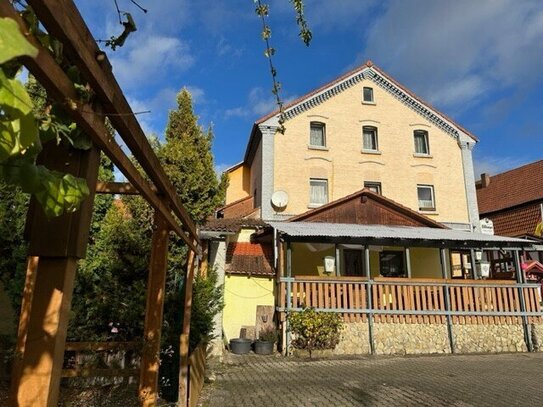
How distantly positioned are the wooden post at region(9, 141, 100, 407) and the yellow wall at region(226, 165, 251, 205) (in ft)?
62.8

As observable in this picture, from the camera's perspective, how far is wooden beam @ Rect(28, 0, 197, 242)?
1424 millimetres

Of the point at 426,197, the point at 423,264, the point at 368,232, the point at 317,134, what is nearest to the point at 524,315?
the point at 423,264

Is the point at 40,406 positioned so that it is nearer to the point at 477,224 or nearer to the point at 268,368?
the point at 268,368

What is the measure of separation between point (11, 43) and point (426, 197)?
19337 millimetres

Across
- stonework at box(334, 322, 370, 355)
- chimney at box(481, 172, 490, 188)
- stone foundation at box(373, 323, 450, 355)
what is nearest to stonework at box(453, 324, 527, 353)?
stone foundation at box(373, 323, 450, 355)

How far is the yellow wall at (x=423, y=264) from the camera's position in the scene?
17172 mm

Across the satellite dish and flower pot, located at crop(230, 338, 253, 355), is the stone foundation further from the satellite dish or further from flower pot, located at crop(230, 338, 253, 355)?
the satellite dish

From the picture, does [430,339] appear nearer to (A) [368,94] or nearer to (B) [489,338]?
(B) [489,338]

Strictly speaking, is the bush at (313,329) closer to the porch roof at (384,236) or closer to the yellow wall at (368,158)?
the porch roof at (384,236)

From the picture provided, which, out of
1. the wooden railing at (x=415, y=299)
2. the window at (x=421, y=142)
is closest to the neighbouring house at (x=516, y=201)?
the window at (x=421, y=142)

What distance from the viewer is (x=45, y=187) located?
Answer: 3.71 ft

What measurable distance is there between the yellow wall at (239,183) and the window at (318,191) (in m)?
4.59

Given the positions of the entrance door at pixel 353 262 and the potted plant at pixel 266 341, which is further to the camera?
the entrance door at pixel 353 262

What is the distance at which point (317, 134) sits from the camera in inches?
725
